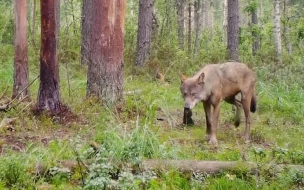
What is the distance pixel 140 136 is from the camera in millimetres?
7328

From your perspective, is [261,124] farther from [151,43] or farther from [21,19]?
[151,43]

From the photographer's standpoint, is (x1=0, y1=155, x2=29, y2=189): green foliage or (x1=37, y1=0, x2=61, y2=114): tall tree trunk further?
(x1=37, y1=0, x2=61, y2=114): tall tree trunk

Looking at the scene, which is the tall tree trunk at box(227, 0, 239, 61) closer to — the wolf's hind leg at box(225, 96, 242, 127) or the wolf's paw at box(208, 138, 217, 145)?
the wolf's hind leg at box(225, 96, 242, 127)

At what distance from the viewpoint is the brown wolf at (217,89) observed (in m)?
9.20

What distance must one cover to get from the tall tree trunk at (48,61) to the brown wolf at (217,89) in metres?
2.53

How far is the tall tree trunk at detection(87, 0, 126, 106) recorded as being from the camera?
37.7 feet

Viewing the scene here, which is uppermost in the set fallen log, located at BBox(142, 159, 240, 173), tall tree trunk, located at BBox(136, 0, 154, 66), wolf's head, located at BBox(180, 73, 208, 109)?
tall tree trunk, located at BBox(136, 0, 154, 66)

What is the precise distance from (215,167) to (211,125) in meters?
2.93

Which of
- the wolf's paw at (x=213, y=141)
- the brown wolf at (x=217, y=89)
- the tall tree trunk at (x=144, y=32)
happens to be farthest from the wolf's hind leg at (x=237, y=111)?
the tall tree trunk at (x=144, y=32)

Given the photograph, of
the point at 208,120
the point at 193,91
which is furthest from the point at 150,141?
the point at 208,120

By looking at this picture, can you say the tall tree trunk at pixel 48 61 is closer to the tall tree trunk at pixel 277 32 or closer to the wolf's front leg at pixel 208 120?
the wolf's front leg at pixel 208 120

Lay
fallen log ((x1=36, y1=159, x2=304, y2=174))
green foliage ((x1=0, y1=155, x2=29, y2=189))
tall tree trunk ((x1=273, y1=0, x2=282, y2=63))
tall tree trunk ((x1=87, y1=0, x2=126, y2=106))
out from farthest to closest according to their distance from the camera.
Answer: tall tree trunk ((x1=273, y1=0, x2=282, y2=63)), tall tree trunk ((x1=87, y1=0, x2=126, y2=106)), fallen log ((x1=36, y1=159, x2=304, y2=174)), green foliage ((x1=0, y1=155, x2=29, y2=189))

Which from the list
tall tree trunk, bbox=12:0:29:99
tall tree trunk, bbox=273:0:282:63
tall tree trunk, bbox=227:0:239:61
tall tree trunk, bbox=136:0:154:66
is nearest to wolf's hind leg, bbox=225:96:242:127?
tall tree trunk, bbox=12:0:29:99

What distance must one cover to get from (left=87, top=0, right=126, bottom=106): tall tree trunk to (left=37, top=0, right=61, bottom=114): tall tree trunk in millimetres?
1534
